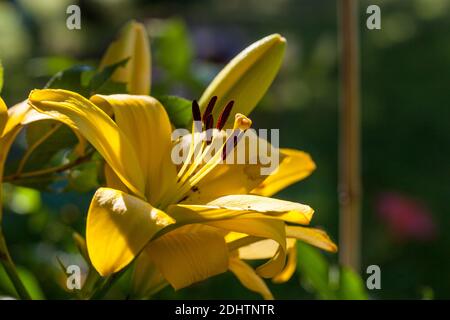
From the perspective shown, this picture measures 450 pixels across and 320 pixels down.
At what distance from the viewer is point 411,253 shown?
6.99 ft

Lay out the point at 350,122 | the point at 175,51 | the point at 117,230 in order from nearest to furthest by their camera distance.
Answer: the point at 117,230
the point at 350,122
the point at 175,51

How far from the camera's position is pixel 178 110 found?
677mm

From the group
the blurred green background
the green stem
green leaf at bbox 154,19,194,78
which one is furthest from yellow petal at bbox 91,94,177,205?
the blurred green background

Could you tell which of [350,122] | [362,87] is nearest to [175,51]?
[350,122]

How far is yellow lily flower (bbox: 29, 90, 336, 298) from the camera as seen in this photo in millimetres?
515

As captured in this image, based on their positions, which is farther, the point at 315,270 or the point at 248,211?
the point at 315,270

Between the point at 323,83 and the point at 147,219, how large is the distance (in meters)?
2.09

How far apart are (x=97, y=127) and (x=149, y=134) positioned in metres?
0.06

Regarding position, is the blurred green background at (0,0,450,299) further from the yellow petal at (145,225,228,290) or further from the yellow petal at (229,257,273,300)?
the yellow petal at (145,225,228,290)

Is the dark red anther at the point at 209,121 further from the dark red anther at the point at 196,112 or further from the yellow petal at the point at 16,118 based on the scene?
the yellow petal at the point at 16,118

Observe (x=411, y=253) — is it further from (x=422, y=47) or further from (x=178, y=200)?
(x=178, y=200)

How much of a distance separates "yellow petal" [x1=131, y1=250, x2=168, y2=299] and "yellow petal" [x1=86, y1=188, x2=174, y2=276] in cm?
12

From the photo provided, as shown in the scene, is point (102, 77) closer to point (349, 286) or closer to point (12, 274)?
point (12, 274)
